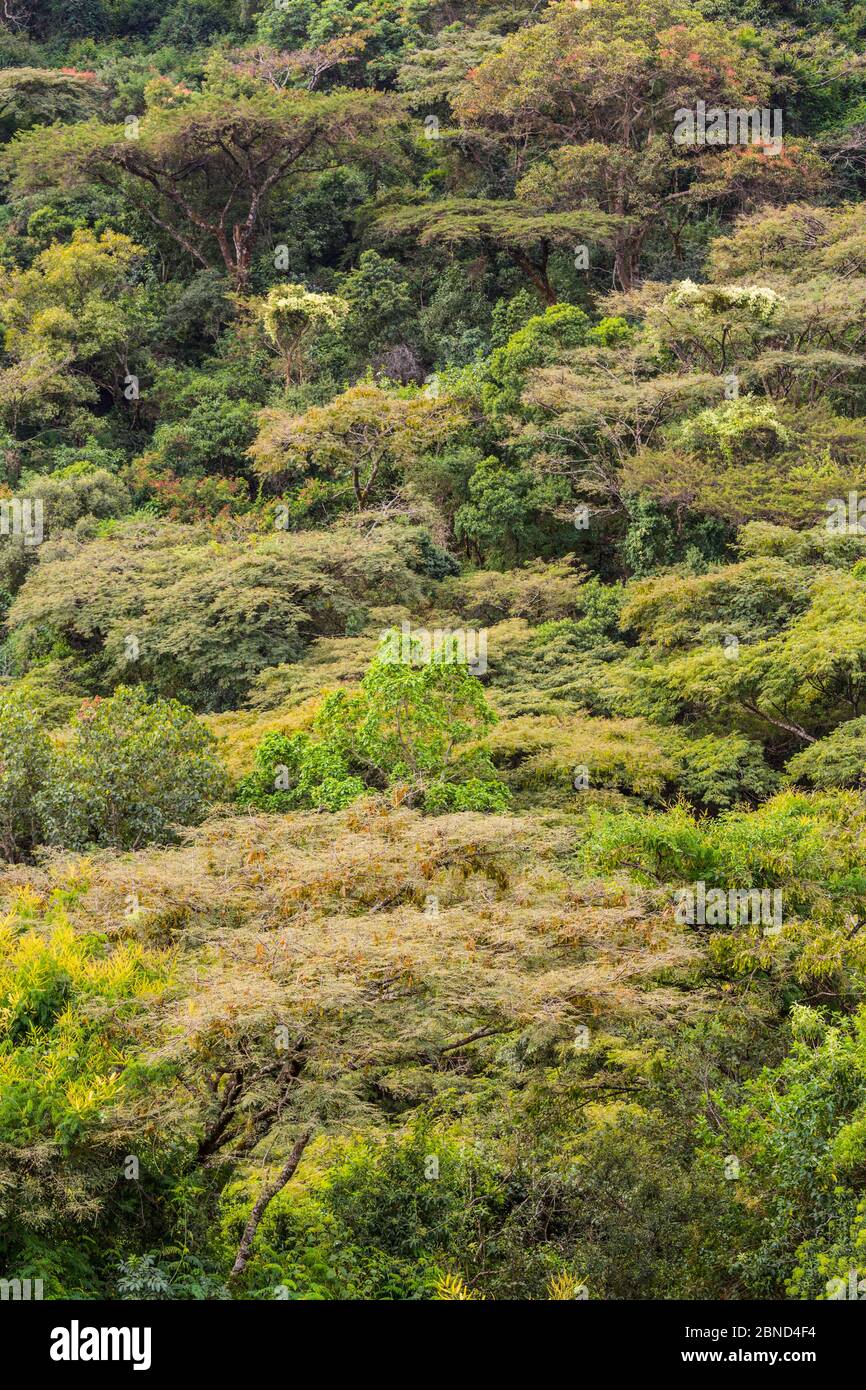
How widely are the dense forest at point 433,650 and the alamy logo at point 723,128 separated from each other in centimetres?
12

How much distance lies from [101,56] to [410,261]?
13876mm

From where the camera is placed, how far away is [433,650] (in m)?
15.1

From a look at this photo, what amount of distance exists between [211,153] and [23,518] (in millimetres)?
11417

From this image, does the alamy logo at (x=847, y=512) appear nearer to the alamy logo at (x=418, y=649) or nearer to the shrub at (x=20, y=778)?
the alamy logo at (x=418, y=649)

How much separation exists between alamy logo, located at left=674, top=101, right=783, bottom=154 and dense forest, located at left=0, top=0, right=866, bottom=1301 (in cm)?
12

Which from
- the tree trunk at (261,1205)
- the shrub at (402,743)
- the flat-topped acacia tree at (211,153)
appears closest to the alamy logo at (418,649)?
the shrub at (402,743)

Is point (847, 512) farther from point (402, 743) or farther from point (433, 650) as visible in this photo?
point (402, 743)

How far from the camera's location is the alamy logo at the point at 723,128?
1207 inches

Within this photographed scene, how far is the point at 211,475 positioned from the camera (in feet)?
94.6

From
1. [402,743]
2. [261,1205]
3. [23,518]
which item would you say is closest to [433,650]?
[402,743]

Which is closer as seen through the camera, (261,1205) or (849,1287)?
(849,1287)
